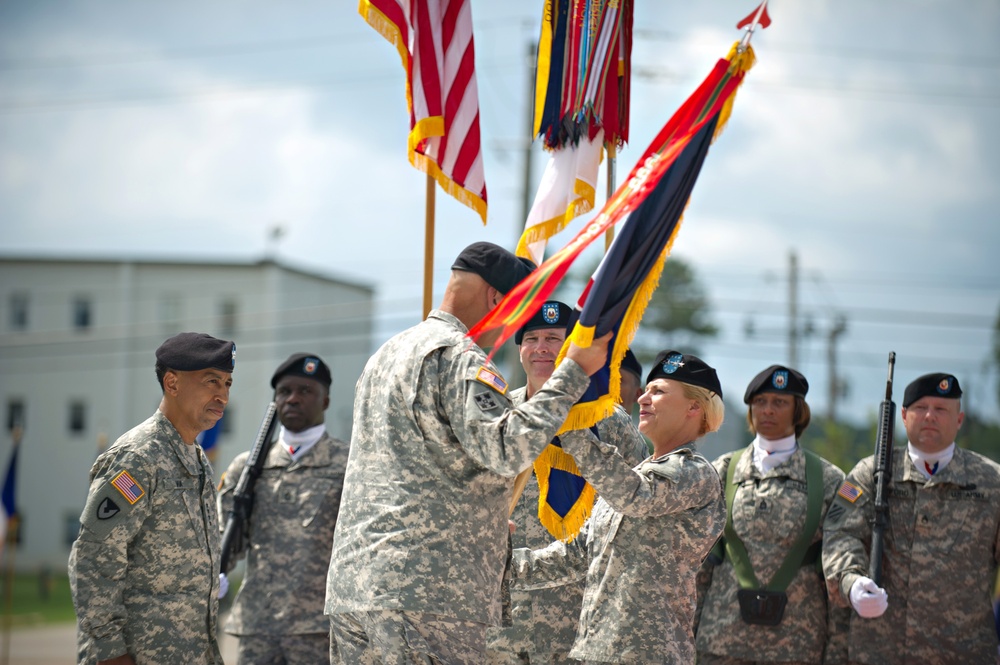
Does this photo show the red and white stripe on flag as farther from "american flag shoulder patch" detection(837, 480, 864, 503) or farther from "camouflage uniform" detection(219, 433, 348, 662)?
"american flag shoulder patch" detection(837, 480, 864, 503)

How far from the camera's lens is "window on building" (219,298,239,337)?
4941 centimetres

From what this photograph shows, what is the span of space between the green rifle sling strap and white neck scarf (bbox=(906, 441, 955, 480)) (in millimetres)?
546

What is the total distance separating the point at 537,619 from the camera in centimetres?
549

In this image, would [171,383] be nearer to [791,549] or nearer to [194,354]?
[194,354]

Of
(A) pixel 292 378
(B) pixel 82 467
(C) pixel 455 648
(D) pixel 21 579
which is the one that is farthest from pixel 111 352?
(C) pixel 455 648

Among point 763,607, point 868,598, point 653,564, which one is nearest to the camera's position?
point 653,564

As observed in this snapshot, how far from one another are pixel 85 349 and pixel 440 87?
49739 millimetres

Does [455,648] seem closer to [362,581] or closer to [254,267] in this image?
[362,581]

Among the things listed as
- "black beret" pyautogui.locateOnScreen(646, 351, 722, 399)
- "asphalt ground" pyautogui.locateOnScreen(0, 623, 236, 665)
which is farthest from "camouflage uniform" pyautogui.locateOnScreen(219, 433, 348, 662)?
"asphalt ground" pyautogui.locateOnScreen(0, 623, 236, 665)

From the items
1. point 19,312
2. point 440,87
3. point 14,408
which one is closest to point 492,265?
point 440,87

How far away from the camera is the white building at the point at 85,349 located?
5153 cm

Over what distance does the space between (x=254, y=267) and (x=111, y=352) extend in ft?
25.6

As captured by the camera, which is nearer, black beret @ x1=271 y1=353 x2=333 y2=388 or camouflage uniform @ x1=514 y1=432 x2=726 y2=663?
camouflage uniform @ x1=514 y1=432 x2=726 y2=663

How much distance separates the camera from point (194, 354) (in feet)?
16.8
